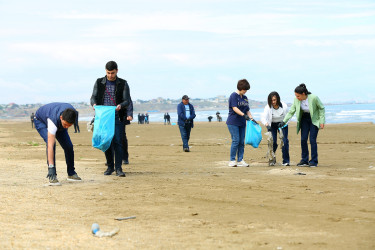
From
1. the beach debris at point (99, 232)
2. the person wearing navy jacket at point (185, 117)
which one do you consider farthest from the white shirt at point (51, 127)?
the person wearing navy jacket at point (185, 117)

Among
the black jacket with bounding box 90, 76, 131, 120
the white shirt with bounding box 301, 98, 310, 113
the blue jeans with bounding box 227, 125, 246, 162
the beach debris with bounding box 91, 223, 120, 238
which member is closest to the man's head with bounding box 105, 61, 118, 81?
the black jacket with bounding box 90, 76, 131, 120

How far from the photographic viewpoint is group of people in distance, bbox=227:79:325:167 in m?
11.7

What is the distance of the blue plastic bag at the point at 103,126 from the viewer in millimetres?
9648

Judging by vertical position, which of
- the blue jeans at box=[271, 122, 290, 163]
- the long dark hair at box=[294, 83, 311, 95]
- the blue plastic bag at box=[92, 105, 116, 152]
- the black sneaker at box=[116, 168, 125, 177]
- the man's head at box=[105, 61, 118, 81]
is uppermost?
the man's head at box=[105, 61, 118, 81]

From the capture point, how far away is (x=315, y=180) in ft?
29.9

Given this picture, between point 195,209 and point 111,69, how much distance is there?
397 cm

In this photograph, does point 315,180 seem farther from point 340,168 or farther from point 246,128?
point 246,128

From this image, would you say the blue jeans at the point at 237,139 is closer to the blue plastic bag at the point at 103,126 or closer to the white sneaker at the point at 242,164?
the white sneaker at the point at 242,164

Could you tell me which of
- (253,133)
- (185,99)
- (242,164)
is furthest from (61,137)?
(185,99)

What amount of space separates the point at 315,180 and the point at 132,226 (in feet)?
14.0

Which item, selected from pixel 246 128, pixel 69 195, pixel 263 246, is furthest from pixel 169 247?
pixel 246 128

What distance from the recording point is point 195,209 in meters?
6.60

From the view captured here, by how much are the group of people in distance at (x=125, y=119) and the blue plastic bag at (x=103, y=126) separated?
0.18 m

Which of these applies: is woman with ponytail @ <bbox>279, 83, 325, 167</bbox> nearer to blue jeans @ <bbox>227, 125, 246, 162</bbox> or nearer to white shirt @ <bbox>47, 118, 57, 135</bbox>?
blue jeans @ <bbox>227, 125, 246, 162</bbox>
